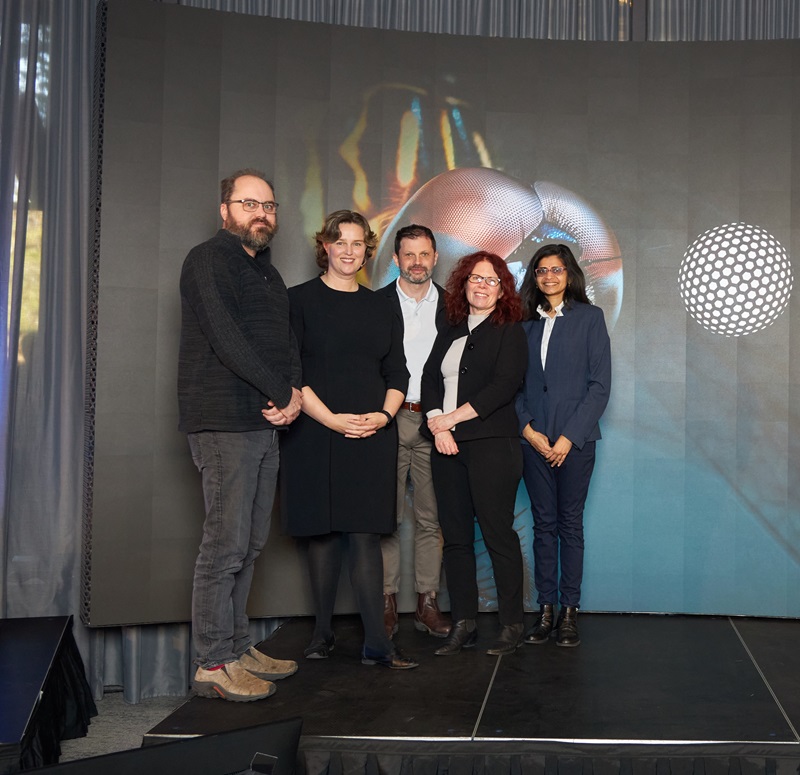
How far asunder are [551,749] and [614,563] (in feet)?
5.06

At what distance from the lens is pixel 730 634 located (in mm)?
3316

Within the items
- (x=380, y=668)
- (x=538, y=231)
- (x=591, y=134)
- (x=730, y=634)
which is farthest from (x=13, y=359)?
(x=730, y=634)

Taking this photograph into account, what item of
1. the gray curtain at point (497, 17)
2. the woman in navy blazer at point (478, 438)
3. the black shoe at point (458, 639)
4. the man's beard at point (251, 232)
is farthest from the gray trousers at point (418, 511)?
the gray curtain at point (497, 17)

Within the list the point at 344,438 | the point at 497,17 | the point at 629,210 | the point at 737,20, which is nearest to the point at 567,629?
the point at 344,438

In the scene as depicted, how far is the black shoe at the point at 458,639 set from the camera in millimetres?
2953

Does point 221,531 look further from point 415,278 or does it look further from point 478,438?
point 415,278

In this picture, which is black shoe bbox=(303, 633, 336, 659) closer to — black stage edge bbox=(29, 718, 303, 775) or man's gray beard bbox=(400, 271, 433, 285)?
black stage edge bbox=(29, 718, 303, 775)

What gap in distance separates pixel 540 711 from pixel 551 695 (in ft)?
0.46

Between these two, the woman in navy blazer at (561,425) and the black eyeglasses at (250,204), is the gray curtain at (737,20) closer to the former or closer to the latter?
the woman in navy blazer at (561,425)

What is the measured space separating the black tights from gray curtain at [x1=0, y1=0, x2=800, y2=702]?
0.99m

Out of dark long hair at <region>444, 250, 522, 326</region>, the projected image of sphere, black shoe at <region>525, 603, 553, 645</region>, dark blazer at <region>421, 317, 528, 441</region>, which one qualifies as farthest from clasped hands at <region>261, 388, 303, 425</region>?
the projected image of sphere

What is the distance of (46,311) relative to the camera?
10.9ft

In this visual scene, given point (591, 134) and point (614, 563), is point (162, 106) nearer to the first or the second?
point (591, 134)

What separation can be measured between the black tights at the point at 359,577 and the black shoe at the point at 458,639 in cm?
23
